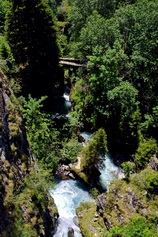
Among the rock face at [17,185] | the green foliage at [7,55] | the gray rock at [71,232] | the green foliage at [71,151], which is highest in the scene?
the green foliage at [7,55]

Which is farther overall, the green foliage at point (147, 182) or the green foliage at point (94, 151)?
the green foliage at point (94, 151)

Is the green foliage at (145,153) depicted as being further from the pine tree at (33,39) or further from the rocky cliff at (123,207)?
the pine tree at (33,39)

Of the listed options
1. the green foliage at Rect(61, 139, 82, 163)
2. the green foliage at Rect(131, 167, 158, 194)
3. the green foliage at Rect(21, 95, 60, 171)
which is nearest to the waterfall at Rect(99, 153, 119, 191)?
the green foliage at Rect(61, 139, 82, 163)

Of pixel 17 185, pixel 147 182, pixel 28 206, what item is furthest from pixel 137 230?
pixel 17 185

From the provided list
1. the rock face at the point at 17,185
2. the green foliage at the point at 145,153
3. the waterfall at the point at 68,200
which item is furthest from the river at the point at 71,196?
the green foliage at the point at 145,153

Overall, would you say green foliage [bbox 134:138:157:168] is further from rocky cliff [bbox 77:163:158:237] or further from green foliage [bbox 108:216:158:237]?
green foliage [bbox 108:216:158:237]

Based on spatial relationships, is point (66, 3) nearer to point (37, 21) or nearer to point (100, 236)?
point (37, 21)
